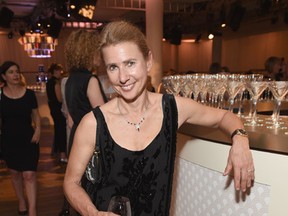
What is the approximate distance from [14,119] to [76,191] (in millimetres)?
2183

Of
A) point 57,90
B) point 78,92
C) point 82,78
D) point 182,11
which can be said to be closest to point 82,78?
point 82,78

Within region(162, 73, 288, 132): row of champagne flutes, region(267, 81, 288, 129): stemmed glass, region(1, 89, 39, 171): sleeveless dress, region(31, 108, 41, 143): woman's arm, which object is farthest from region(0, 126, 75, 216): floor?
region(267, 81, 288, 129): stemmed glass

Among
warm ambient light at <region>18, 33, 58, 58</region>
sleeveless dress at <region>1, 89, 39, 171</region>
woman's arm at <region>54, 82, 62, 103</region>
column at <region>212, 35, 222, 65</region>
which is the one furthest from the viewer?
column at <region>212, 35, 222, 65</region>

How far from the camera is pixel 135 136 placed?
1396mm

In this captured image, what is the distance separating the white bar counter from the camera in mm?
1374

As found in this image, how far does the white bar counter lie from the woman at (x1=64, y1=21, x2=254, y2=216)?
5.0 inches

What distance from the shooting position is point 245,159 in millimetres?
1309

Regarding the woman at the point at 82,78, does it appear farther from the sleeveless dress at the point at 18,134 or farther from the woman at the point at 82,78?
the sleeveless dress at the point at 18,134

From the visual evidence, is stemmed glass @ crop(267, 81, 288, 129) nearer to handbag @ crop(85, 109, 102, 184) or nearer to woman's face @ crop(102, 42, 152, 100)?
woman's face @ crop(102, 42, 152, 100)

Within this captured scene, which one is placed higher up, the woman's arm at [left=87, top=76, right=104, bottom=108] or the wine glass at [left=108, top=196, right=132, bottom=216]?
the woman's arm at [left=87, top=76, right=104, bottom=108]

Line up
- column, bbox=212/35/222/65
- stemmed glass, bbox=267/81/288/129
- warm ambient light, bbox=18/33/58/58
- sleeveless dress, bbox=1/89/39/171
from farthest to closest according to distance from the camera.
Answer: column, bbox=212/35/222/65 < warm ambient light, bbox=18/33/58/58 < sleeveless dress, bbox=1/89/39/171 < stemmed glass, bbox=267/81/288/129

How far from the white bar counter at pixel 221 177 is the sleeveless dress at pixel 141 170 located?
0.95 feet

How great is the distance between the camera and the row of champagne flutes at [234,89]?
1791 millimetres

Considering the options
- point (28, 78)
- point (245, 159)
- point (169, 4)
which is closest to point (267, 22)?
point (169, 4)
